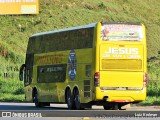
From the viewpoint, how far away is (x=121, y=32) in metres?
32.2

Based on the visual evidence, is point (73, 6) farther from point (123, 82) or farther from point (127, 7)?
point (123, 82)

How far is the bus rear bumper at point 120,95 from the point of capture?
3164 cm

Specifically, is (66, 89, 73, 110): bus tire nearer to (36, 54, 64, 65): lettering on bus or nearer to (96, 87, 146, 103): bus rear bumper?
(36, 54, 64, 65): lettering on bus

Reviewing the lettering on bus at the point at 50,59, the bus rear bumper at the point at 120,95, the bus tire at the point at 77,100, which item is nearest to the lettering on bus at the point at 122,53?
the bus rear bumper at the point at 120,95

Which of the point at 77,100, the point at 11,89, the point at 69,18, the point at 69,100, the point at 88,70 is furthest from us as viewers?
the point at 69,18

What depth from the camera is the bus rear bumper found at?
104ft

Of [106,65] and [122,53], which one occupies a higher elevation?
[122,53]

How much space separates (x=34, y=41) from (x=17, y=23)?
67.2 metres

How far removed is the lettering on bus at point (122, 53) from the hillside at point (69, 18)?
197 ft

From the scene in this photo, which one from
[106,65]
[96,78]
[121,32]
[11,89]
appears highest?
[121,32]

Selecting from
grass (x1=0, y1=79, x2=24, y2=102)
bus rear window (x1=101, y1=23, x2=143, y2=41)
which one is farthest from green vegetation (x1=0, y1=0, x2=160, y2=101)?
bus rear window (x1=101, y1=23, x2=143, y2=41)

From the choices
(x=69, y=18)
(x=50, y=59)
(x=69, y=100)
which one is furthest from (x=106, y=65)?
(x=69, y=18)

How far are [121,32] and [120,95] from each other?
269 centimetres

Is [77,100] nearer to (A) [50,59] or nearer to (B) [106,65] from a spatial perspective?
(B) [106,65]
